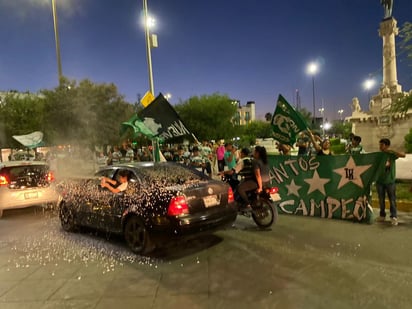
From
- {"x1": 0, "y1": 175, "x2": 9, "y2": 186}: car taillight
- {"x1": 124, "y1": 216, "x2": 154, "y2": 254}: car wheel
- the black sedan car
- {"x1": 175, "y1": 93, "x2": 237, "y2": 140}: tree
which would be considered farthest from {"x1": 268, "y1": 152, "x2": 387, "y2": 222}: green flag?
{"x1": 175, "y1": 93, "x2": 237, "y2": 140}: tree

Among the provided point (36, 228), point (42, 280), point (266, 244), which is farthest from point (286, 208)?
point (36, 228)

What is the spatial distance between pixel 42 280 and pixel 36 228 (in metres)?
3.25

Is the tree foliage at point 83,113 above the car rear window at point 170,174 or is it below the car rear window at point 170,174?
above

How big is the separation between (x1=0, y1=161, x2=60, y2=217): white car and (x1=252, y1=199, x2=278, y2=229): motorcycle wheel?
16.9 feet

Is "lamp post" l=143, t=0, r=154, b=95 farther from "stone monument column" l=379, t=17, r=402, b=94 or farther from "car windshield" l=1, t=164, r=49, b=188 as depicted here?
"stone monument column" l=379, t=17, r=402, b=94

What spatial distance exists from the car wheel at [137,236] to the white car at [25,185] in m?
3.79

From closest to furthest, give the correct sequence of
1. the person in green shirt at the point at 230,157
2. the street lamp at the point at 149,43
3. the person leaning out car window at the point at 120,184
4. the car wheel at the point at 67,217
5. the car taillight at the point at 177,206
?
the car taillight at the point at 177,206 < the person leaning out car window at the point at 120,184 < the car wheel at the point at 67,217 < the person in green shirt at the point at 230,157 < the street lamp at the point at 149,43

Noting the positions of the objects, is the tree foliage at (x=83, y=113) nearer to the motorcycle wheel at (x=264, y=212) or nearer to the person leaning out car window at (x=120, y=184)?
the person leaning out car window at (x=120, y=184)

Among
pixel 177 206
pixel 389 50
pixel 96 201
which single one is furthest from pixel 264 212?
pixel 389 50

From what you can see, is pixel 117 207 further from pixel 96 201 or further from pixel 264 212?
pixel 264 212

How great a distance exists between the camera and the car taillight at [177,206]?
4684 mm

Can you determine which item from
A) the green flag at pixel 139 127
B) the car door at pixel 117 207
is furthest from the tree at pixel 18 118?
the car door at pixel 117 207

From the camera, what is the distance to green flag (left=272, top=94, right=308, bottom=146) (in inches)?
282

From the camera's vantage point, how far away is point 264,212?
633 centimetres
